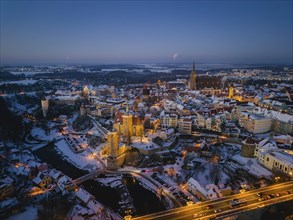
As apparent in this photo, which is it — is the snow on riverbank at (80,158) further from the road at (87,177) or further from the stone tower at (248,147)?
the stone tower at (248,147)

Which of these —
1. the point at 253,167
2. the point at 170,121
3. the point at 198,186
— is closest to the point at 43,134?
→ the point at 170,121

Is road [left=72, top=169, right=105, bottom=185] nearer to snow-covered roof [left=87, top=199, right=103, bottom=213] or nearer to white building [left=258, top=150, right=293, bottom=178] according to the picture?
snow-covered roof [left=87, top=199, right=103, bottom=213]

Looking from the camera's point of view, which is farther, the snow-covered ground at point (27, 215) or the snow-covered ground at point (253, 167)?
the snow-covered ground at point (253, 167)

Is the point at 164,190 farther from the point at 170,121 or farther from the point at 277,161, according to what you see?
the point at 170,121

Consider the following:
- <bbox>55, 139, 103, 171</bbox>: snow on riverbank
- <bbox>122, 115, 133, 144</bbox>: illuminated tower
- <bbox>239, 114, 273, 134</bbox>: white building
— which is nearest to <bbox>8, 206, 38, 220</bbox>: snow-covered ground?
<bbox>55, 139, 103, 171</bbox>: snow on riverbank

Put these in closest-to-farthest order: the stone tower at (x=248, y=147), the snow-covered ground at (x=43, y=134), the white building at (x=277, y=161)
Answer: the white building at (x=277, y=161), the stone tower at (x=248, y=147), the snow-covered ground at (x=43, y=134)

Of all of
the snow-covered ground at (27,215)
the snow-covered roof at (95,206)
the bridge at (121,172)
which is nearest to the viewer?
the snow-covered ground at (27,215)

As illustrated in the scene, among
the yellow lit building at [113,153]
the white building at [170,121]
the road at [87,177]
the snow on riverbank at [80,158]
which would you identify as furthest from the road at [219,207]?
the white building at [170,121]

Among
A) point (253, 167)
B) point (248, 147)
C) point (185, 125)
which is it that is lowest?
point (253, 167)
